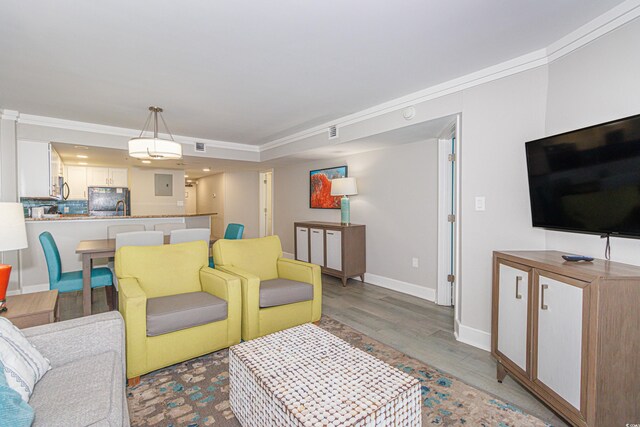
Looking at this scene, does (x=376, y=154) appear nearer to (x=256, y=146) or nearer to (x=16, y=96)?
(x=256, y=146)

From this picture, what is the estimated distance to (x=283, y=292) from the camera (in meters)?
2.76

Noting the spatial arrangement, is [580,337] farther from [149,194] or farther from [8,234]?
[149,194]

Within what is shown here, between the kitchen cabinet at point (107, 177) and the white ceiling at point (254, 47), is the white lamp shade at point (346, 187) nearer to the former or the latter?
the white ceiling at point (254, 47)

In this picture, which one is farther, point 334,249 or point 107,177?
point 107,177

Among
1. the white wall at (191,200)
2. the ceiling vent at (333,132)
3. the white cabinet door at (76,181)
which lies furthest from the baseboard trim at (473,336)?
the white wall at (191,200)

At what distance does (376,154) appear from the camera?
4574 mm

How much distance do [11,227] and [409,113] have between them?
3.30 m

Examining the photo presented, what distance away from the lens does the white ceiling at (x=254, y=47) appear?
1.83 meters

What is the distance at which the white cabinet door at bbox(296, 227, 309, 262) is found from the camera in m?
5.17

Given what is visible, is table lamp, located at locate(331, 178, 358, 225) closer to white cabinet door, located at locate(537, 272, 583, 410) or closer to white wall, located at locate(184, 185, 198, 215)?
white cabinet door, located at locate(537, 272, 583, 410)

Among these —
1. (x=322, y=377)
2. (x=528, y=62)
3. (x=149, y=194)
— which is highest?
(x=528, y=62)

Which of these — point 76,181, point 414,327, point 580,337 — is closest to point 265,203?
point 76,181

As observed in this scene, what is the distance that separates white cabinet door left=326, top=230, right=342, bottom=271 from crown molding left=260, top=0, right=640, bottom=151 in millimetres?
1653

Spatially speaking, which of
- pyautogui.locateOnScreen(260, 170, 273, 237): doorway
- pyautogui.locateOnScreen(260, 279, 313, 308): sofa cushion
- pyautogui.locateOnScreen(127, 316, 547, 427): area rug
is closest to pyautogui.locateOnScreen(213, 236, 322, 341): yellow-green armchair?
pyautogui.locateOnScreen(260, 279, 313, 308): sofa cushion
